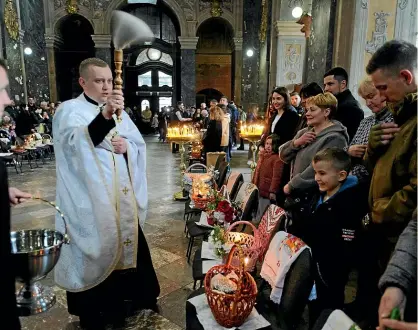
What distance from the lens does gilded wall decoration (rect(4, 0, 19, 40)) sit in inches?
457

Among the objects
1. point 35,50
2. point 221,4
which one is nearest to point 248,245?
point 35,50

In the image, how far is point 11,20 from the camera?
12.0 metres

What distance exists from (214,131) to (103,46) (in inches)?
467

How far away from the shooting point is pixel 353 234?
225 centimetres

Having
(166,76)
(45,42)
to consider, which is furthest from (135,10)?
(45,42)

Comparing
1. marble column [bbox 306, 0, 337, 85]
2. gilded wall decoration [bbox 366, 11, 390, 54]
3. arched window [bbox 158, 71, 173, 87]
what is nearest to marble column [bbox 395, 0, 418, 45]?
gilded wall decoration [bbox 366, 11, 390, 54]

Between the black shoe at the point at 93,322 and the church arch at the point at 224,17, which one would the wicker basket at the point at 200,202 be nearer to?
the black shoe at the point at 93,322

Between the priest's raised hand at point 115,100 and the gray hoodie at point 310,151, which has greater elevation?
the priest's raised hand at point 115,100

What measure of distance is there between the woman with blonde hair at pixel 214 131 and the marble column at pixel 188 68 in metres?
10.3

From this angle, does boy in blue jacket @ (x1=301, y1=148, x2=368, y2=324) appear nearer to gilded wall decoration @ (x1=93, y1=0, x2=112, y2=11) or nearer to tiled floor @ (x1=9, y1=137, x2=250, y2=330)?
tiled floor @ (x1=9, y1=137, x2=250, y2=330)

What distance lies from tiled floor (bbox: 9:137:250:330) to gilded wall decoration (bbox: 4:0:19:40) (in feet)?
17.0

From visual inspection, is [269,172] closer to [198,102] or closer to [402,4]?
[402,4]

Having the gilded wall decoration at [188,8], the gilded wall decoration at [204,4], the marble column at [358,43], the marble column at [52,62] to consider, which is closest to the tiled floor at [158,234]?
the marble column at [358,43]

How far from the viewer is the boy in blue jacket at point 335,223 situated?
224cm
